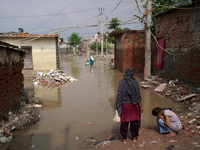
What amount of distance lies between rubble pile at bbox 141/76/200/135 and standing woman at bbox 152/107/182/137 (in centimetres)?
57

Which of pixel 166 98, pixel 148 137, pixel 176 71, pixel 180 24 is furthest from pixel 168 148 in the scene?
pixel 180 24

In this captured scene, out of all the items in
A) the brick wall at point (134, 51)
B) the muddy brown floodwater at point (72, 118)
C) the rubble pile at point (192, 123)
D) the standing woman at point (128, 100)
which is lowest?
the muddy brown floodwater at point (72, 118)

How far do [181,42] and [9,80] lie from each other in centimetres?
765

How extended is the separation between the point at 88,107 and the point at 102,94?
1.89m

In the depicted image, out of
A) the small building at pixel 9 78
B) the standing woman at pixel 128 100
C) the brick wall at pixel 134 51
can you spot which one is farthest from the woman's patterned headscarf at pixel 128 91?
the brick wall at pixel 134 51

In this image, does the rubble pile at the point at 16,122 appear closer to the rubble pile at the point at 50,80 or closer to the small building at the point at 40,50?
the rubble pile at the point at 50,80

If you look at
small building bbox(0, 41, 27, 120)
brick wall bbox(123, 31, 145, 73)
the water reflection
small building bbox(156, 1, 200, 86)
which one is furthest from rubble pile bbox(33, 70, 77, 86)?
small building bbox(156, 1, 200, 86)

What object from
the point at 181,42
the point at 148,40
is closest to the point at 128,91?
the point at 181,42

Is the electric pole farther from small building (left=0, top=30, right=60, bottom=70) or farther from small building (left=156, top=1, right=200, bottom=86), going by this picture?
small building (left=0, top=30, right=60, bottom=70)

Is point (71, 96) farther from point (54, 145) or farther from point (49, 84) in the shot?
point (54, 145)

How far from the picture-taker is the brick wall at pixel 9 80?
4.73m

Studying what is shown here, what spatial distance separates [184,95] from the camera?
7023 millimetres

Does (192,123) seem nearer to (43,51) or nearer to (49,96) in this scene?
(49,96)

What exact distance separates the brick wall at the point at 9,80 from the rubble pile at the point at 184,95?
16.2ft
